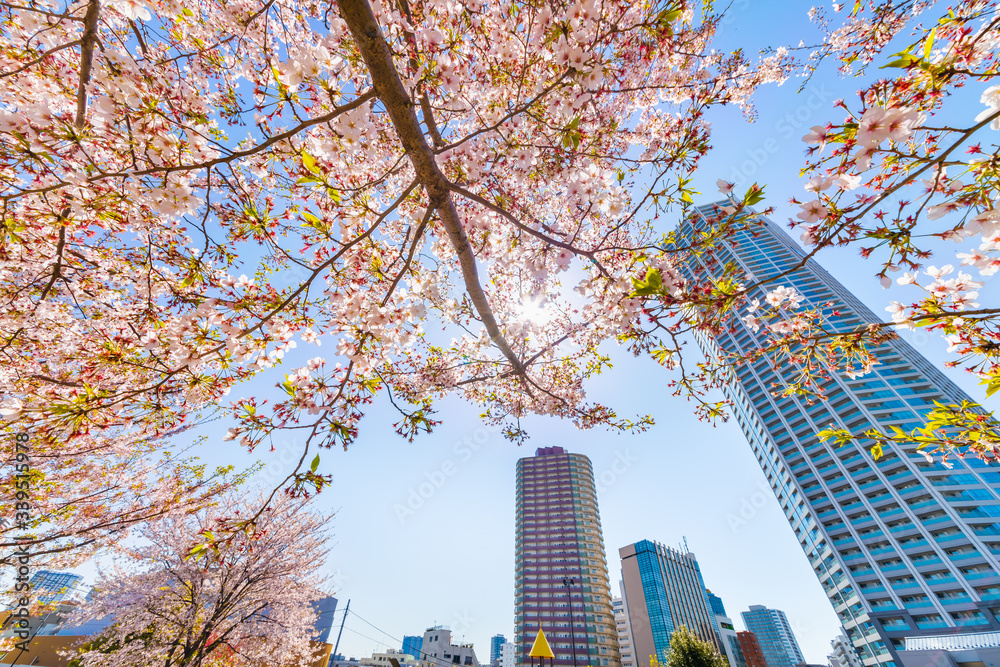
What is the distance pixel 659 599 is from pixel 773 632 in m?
117

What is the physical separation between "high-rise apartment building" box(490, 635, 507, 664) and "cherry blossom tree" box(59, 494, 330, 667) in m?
144

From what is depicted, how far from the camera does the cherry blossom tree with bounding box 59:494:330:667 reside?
301 inches

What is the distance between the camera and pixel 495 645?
120 metres

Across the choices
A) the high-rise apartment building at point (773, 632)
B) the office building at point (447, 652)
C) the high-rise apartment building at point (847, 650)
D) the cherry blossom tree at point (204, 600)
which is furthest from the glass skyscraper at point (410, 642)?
the cherry blossom tree at point (204, 600)

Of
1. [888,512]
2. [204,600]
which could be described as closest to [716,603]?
[888,512]

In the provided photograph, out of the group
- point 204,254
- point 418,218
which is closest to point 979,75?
point 418,218

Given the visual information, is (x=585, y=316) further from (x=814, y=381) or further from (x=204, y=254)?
(x=204, y=254)

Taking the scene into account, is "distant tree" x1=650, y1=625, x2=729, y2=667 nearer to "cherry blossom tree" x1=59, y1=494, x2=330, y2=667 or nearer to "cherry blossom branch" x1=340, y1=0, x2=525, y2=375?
"cherry blossom tree" x1=59, y1=494, x2=330, y2=667

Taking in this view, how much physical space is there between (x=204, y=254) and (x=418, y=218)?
1.77 m

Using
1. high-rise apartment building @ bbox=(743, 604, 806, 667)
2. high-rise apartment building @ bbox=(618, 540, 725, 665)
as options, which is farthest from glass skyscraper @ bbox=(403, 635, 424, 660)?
high-rise apartment building @ bbox=(743, 604, 806, 667)

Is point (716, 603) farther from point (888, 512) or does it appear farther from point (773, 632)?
point (773, 632)

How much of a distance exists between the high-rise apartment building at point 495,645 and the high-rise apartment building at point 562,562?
255 ft

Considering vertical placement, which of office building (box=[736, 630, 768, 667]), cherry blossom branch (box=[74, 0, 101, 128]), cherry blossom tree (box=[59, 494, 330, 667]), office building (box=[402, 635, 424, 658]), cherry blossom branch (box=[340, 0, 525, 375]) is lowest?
cherry blossom tree (box=[59, 494, 330, 667])

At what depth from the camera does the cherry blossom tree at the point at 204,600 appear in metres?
7.66
